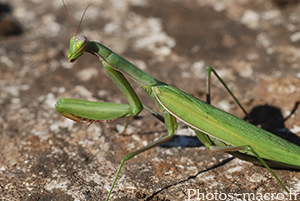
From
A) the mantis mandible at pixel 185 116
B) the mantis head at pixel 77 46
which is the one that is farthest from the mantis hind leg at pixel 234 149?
the mantis head at pixel 77 46

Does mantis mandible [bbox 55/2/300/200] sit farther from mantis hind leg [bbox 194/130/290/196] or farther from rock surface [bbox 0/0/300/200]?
rock surface [bbox 0/0/300/200]

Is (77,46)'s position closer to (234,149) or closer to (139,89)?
(234,149)

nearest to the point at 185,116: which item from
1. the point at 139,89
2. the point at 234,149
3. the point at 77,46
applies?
the point at 234,149

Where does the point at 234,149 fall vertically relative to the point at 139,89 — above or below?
below

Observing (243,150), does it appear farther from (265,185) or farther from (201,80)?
(201,80)

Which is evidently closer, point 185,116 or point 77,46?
point 77,46

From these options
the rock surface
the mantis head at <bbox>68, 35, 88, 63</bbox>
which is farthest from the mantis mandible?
the rock surface

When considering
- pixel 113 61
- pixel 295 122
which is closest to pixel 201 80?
pixel 295 122
